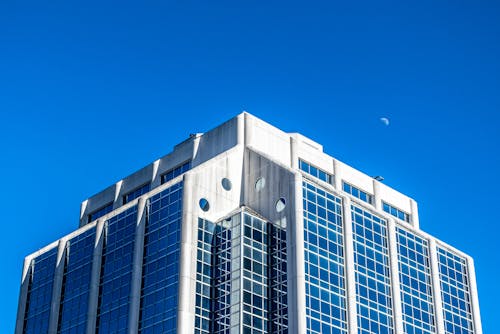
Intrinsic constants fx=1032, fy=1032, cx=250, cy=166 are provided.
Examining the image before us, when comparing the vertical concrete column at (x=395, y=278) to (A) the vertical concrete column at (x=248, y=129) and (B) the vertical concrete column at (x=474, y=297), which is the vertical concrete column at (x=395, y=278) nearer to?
(B) the vertical concrete column at (x=474, y=297)

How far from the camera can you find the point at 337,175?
10525cm

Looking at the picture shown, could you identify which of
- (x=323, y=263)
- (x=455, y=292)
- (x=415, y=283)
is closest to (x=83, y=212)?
(x=323, y=263)

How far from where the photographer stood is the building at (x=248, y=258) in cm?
8788

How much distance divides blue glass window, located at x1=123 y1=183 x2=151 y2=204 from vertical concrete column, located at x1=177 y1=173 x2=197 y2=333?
15345 millimetres

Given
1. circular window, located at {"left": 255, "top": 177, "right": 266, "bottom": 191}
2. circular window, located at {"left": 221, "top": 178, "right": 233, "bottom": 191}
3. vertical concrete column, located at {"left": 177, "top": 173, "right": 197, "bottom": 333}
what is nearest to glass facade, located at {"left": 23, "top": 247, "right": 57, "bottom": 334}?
vertical concrete column, located at {"left": 177, "top": 173, "right": 197, "bottom": 333}

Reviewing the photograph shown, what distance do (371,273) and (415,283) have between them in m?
7.49

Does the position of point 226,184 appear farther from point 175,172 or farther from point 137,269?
point 137,269

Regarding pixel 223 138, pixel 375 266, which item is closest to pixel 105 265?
pixel 223 138

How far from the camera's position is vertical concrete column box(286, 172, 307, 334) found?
85688 mm

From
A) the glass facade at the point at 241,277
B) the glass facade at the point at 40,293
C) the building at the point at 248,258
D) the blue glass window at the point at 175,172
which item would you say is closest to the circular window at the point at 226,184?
the building at the point at 248,258

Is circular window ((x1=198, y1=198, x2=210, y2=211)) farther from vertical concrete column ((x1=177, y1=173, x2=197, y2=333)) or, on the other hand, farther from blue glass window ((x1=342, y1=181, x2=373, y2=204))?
blue glass window ((x1=342, y1=181, x2=373, y2=204))

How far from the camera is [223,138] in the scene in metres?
99.4

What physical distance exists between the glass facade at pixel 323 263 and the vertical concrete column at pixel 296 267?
779 mm

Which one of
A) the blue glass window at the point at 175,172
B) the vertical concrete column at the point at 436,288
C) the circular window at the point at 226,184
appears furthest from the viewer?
the blue glass window at the point at 175,172
